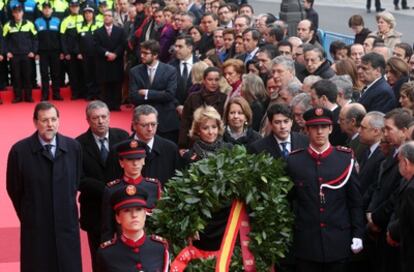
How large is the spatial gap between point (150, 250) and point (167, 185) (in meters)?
1.25

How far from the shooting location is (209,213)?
7688 mm

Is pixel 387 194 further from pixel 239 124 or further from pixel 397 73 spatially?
pixel 397 73

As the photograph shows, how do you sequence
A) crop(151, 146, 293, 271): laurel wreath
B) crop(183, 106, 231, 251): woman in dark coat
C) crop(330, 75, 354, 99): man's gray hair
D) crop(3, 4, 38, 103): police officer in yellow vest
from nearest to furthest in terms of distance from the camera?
crop(151, 146, 293, 271): laurel wreath, crop(183, 106, 231, 251): woman in dark coat, crop(330, 75, 354, 99): man's gray hair, crop(3, 4, 38, 103): police officer in yellow vest

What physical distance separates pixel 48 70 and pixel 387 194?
12689mm

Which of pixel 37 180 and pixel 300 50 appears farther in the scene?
pixel 300 50

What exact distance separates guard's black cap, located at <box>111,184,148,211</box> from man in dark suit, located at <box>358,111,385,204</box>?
251 cm

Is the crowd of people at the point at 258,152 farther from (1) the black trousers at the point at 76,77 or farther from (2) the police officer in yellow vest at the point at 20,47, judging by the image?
(1) the black trousers at the point at 76,77

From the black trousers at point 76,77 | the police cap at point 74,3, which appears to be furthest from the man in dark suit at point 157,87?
the black trousers at point 76,77

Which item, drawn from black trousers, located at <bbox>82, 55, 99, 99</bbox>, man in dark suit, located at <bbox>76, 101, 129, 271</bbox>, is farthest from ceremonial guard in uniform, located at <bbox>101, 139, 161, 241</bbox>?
black trousers, located at <bbox>82, 55, 99, 99</bbox>

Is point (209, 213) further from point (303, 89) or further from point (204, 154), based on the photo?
point (303, 89)

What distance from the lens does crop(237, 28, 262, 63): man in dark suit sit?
13609 mm

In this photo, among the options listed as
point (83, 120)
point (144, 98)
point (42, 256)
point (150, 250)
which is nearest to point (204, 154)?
point (42, 256)

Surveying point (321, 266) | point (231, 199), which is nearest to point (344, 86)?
point (321, 266)

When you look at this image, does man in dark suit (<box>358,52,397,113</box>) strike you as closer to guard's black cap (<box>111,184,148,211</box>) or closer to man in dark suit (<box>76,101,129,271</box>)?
man in dark suit (<box>76,101,129,271</box>)
